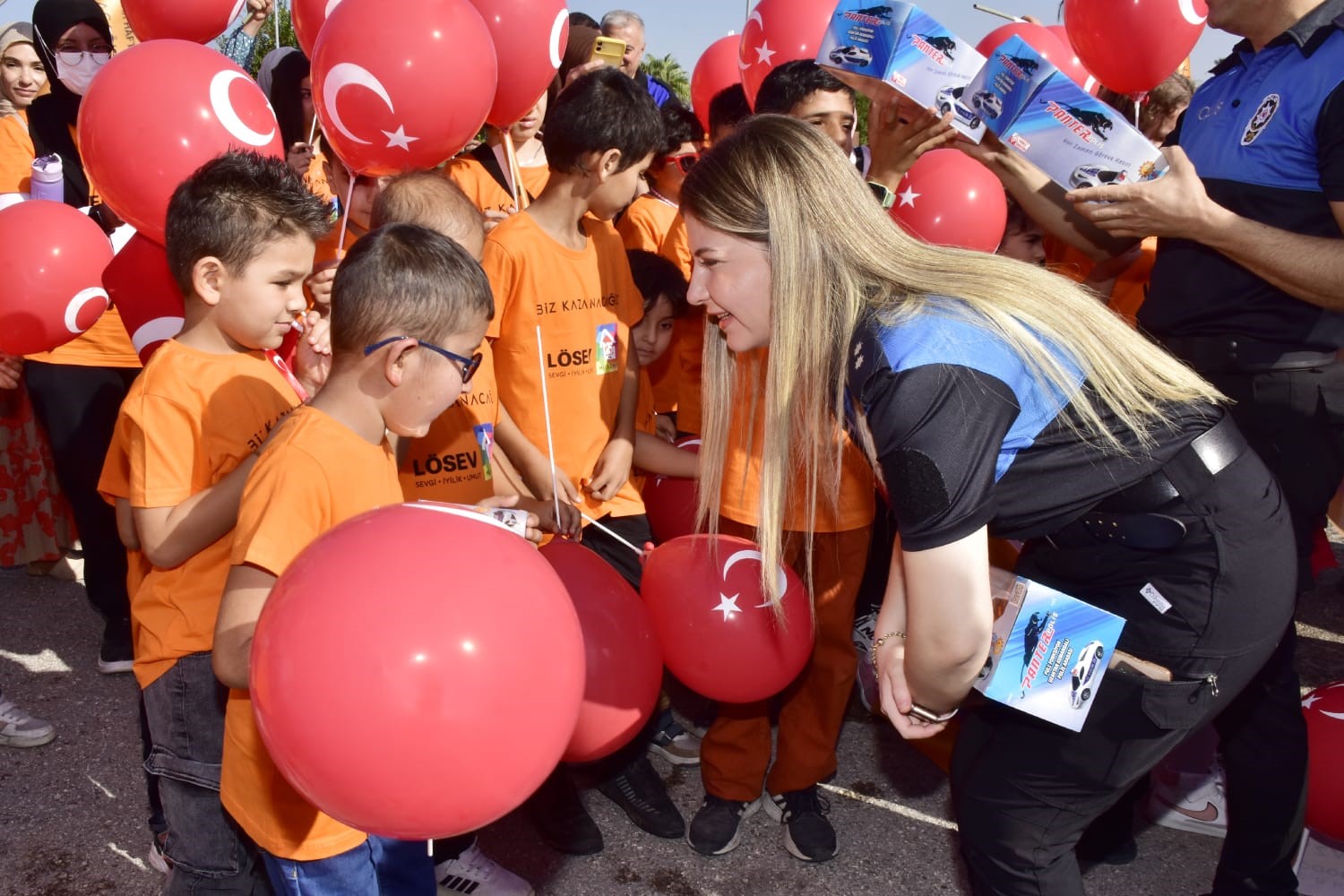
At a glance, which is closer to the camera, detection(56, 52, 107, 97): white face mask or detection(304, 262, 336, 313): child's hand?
detection(304, 262, 336, 313): child's hand

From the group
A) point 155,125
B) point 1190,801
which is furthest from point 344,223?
point 1190,801

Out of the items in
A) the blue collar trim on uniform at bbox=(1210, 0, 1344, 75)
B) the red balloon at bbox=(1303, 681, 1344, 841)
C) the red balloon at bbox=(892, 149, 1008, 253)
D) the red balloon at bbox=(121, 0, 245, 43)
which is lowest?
the red balloon at bbox=(1303, 681, 1344, 841)

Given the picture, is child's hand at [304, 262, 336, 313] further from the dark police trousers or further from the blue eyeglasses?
the dark police trousers

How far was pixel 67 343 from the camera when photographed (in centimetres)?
388

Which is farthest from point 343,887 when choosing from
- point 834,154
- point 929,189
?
point 929,189

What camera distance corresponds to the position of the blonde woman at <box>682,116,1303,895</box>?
1715 millimetres

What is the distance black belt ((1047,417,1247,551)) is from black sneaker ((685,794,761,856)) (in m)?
1.63

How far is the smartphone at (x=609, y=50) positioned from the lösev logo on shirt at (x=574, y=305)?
190 cm

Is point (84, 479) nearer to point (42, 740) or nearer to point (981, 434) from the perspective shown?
point (42, 740)

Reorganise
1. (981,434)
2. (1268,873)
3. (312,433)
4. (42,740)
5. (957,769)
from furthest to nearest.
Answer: (42,740)
(1268,873)
(957,769)
(312,433)
(981,434)

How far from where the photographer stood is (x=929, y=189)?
3484 mm

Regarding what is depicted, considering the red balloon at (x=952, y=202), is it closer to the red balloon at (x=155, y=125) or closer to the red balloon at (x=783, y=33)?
the red balloon at (x=783, y=33)

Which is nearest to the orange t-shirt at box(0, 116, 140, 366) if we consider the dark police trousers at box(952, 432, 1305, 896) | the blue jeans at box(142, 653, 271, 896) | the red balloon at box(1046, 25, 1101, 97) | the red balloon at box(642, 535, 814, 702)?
the blue jeans at box(142, 653, 271, 896)

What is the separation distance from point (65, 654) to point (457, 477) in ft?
7.66
